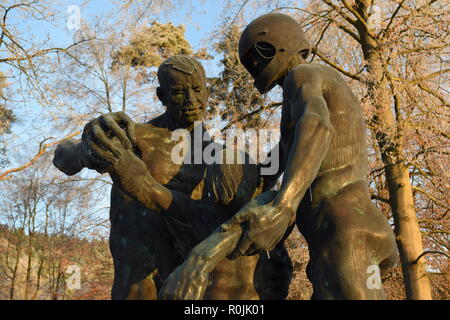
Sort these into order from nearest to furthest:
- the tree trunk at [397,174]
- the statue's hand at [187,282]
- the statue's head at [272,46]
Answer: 1. the statue's hand at [187,282]
2. the statue's head at [272,46]
3. the tree trunk at [397,174]

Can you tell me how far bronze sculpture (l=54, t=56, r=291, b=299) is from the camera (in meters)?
2.60

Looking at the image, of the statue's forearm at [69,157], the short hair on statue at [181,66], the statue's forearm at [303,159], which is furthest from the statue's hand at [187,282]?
the short hair on statue at [181,66]

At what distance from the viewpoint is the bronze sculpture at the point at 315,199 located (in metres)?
1.88

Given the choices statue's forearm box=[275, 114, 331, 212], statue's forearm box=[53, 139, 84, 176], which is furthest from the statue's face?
statue's forearm box=[275, 114, 331, 212]

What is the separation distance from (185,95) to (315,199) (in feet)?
4.07

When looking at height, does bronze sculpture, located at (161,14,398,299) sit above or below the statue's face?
below

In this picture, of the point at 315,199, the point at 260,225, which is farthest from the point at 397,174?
the point at 260,225

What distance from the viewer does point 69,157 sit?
3111 millimetres

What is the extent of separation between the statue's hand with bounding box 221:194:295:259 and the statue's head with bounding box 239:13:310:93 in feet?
3.04

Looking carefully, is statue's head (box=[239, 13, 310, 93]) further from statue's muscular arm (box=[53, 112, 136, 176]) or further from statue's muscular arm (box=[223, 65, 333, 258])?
statue's muscular arm (box=[53, 112, 136, 176])

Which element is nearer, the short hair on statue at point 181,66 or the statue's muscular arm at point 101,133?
the statue's muscular arm at point 101,133

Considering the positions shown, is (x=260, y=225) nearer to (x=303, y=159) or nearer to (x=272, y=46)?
(x=303, y=159)

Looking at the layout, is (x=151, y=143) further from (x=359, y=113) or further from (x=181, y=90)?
(x=359, y=113)

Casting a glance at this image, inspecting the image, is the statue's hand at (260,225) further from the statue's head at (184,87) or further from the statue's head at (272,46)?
the statue's head at (184,87)
